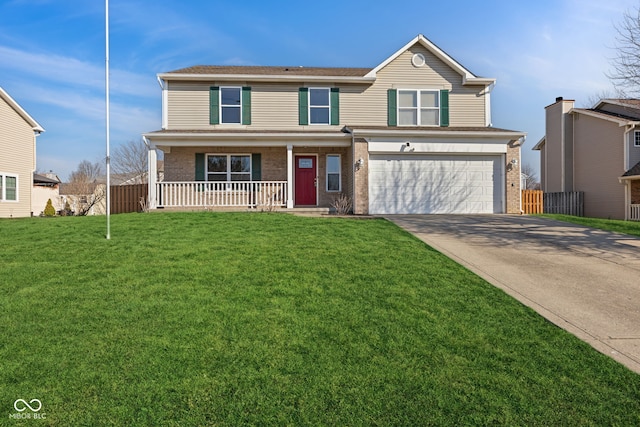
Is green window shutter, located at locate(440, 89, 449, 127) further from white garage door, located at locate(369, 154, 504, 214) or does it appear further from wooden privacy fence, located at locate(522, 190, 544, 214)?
wooden privacy fence, located at locate(522, 190, 544, 214)

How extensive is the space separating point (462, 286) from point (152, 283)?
453 cm

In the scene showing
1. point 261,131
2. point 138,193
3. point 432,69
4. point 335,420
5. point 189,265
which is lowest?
point 335,420

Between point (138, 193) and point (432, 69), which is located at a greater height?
point (432, 69)

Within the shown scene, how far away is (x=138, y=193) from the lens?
59.6 feet

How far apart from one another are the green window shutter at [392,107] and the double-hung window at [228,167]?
6.30 m

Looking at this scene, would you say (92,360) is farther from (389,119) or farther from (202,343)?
(389,119)

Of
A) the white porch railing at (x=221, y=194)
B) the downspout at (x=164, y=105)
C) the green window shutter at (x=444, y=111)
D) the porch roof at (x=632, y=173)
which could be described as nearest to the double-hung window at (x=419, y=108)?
the green window shutter at (x=444, y=111)

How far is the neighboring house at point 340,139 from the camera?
50.8ft

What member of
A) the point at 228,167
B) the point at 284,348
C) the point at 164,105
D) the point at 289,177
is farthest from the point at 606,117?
the point at 284,348

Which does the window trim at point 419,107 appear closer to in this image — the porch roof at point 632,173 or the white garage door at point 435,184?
the white garage door at point 435,184

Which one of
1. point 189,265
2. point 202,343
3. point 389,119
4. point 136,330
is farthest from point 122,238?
point 389,119

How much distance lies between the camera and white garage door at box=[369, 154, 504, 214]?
15.5 metres

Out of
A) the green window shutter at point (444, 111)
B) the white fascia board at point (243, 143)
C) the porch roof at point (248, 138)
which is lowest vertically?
the white fascia board at point (243, 143)

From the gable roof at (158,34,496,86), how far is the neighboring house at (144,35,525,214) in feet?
0.15
